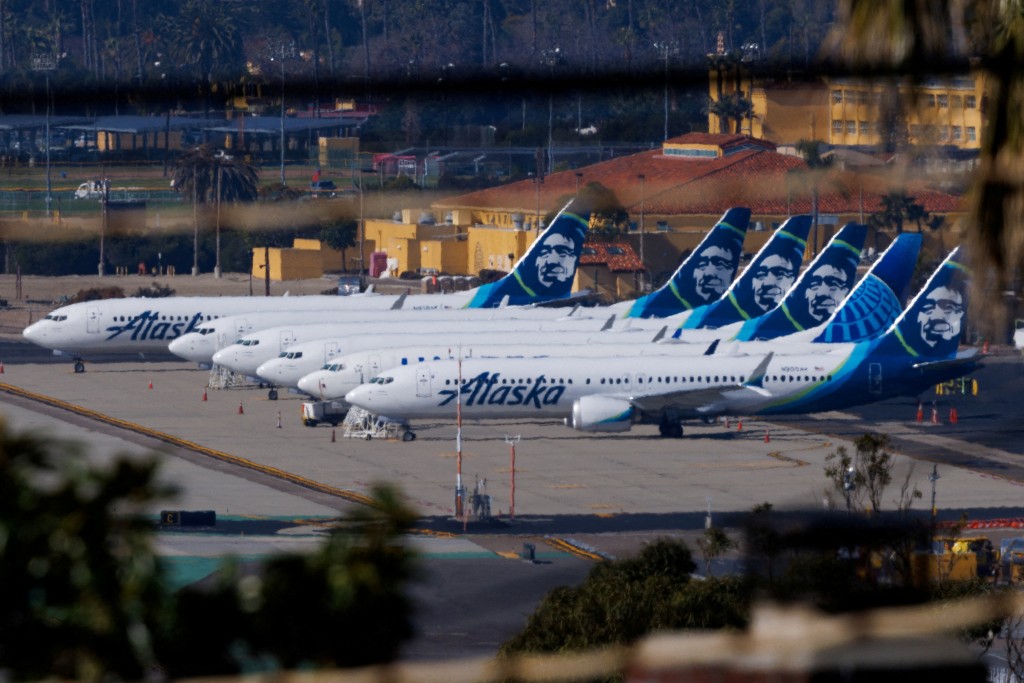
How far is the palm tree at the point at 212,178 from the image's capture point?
13.6m

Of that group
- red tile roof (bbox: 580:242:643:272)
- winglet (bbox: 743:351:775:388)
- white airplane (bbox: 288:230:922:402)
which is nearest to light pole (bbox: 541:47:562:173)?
winglet (bbox: 743:351:775:388)

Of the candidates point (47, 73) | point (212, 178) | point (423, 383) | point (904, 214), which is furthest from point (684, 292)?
point (47, 73)

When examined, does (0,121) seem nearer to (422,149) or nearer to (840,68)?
(422,149)

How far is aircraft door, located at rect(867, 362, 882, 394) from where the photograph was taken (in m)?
69.7

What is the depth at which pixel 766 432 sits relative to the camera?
7012 cm

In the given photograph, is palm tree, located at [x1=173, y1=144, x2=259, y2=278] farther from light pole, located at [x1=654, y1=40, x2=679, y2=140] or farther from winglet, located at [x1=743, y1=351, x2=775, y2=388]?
winglet, located at [x1=743, y1=351, x2=775, y2=388]

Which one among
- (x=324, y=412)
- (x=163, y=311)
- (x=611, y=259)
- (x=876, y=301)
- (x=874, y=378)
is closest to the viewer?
(x=874, y=378)

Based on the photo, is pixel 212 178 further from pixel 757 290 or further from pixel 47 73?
pixel 757 290

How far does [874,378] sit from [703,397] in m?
7.39

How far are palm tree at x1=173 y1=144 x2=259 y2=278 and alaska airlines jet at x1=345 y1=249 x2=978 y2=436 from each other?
51.5 metres

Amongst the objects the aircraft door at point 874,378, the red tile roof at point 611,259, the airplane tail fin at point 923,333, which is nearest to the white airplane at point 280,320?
Result: the red tile roof at point 611,259

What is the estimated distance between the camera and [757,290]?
8831 centimetres

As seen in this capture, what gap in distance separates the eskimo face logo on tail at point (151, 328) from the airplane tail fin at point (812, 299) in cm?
2939

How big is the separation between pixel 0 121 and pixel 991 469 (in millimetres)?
52447
